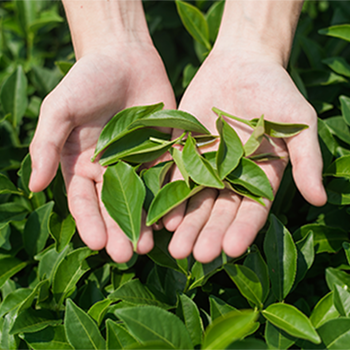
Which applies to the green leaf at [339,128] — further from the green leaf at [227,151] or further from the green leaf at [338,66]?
the green leaf at [227,151]

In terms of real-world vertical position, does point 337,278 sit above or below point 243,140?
below

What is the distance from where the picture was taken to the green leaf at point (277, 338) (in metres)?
0.74

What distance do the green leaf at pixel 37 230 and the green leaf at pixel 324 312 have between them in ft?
2.53

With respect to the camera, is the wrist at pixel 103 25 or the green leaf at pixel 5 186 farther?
the wrist at pixel 103 25

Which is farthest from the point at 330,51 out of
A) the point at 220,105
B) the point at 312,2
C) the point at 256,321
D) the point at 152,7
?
the point at 256,321

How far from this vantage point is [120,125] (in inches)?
42.4

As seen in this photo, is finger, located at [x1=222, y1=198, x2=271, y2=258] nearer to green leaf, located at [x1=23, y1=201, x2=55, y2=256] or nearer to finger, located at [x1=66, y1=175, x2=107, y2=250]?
finger, located at [x1=66, y1=175, x2=107, y2=250]

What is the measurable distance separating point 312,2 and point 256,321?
1743 millimetres

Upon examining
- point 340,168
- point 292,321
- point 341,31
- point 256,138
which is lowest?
point 292,321

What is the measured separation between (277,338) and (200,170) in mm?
438

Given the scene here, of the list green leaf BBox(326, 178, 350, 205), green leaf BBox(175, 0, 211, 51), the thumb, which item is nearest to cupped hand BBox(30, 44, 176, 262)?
the thumb

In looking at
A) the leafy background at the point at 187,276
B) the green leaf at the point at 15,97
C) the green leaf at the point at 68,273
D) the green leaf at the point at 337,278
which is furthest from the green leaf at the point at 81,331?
the green leaf at the point at 15,97

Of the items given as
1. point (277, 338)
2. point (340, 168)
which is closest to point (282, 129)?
point (340, 168)

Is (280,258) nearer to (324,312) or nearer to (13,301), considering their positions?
(324,312)
